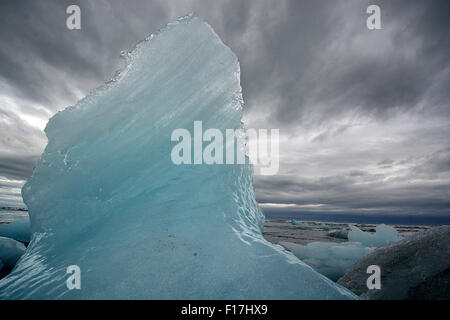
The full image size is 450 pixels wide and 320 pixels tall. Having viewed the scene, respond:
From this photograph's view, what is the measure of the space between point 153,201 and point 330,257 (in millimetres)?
6002

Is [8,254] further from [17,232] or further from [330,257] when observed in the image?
[330,257]

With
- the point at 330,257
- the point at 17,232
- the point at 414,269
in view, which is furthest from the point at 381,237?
the point at 17,232

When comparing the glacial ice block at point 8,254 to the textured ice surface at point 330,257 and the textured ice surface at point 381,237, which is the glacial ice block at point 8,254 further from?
the textured ice surface at point 381,237

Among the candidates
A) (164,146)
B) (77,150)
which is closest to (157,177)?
(164,146)

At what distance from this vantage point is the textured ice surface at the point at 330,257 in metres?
6.02

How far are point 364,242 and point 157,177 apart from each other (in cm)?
1033

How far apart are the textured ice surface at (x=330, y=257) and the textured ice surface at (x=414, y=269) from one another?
2.15 metres

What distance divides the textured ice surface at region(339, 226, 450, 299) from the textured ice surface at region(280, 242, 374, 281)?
84.6 inches

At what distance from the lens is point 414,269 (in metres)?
3.29

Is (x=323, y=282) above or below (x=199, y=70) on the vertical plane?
below

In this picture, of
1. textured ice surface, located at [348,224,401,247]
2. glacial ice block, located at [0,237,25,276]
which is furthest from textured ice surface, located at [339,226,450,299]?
glacial ice block, located at [0,237,25,276]

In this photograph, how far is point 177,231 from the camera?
8.99 ft
